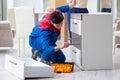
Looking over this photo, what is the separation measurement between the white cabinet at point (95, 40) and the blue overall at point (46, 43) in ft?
1.05

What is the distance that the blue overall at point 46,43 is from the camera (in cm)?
370

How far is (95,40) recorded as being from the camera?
3.71 metres

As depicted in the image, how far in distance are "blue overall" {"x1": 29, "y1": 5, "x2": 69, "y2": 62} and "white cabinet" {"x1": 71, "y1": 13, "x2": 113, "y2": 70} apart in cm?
32

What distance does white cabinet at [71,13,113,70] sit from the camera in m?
3.69

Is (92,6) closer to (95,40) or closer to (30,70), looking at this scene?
(95,40)

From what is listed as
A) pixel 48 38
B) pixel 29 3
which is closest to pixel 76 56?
pixel 48 38

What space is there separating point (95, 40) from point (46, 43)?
530 mm

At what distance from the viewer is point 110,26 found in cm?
371

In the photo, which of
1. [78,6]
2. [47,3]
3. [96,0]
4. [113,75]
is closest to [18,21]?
[78,6]

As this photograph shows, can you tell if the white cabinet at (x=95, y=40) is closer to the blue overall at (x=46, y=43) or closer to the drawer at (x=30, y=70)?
the blue overall at (x=46, y=43)

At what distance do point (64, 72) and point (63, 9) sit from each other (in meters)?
0.89

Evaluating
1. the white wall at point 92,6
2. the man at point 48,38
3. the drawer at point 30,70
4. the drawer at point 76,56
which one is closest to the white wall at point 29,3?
the white wall at point 92,6

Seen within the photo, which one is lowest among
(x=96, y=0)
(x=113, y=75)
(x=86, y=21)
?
(x=113, y=75)

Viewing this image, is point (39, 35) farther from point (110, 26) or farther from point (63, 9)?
point (110, 26)
